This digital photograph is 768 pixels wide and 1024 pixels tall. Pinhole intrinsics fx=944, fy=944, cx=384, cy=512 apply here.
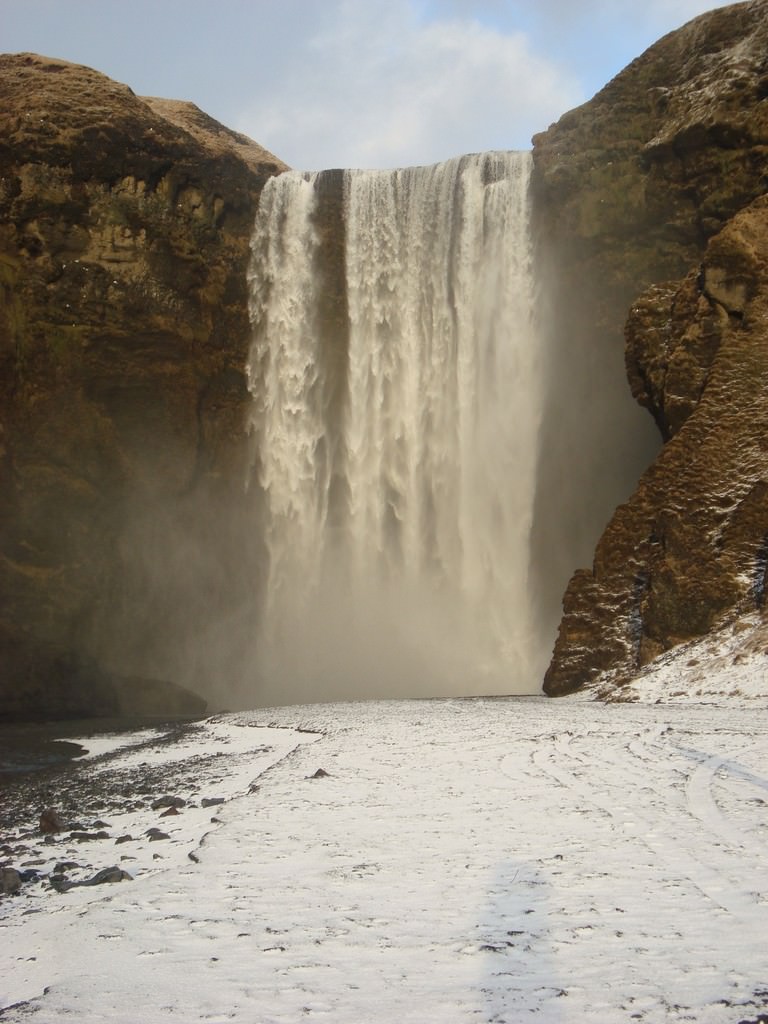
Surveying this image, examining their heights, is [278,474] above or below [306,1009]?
above

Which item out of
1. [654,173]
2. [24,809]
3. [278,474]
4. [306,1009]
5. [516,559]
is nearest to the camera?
[306,1009]

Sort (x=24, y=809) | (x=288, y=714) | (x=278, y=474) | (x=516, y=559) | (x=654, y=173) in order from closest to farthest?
(x=24, y=809) < (x=288, y=714) < (x=654, y=173) < (x=516, y=559) < (x=278, y=474)

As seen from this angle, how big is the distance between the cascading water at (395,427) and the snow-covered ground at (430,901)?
1967 centimetres

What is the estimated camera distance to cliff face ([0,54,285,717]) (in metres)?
29.0

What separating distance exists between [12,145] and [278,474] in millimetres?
13415

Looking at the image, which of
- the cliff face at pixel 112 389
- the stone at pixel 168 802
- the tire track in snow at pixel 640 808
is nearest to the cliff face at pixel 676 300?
the tire track in snow at pixel 640 808

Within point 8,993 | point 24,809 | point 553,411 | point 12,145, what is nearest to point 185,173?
point 12,145

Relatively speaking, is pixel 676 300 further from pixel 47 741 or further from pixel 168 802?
pixel 168 802

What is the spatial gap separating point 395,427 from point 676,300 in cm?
1141

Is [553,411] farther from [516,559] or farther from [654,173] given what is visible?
[654,173]

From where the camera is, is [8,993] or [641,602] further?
[641,602]

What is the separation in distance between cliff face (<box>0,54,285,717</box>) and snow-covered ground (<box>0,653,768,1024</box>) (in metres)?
20.0

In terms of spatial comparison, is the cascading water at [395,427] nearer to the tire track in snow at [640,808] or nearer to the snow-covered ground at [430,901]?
the tire track in snow at [640,808]

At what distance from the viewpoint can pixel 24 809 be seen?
35.9 feet
